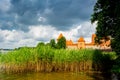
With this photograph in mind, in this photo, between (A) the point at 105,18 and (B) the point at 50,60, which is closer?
(A) the point at 105,18

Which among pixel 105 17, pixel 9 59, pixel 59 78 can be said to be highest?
pixel 105 17

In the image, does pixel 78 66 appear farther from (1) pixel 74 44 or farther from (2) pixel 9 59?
(1) pixel 74 44

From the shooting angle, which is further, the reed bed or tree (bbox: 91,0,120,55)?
the reed bed

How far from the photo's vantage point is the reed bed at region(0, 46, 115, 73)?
28.7m

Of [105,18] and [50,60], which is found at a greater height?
[105,18]

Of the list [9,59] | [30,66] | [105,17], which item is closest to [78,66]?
[30,66]

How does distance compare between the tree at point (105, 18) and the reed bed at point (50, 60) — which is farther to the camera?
the reed bed at point (50, 60)

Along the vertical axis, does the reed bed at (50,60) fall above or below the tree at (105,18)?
below

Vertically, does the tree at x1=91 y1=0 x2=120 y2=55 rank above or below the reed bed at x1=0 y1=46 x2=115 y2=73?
above

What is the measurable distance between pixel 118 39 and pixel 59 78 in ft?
26.8

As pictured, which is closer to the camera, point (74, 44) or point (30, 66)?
point (30, 66)

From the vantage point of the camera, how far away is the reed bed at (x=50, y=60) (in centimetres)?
2869

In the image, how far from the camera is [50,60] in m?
30.2

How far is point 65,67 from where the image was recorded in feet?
98.8
